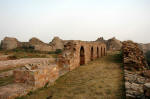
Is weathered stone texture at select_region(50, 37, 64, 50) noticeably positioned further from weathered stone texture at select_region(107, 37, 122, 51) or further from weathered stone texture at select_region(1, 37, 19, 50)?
weathered stone texture at select_region(107, 37, 122, 51)

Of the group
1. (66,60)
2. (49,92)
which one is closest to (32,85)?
(49,92)

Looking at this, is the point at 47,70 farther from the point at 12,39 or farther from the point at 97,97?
the point at 12,39

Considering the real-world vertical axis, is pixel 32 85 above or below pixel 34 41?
below

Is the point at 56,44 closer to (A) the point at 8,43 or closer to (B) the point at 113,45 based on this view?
(A) the point at 8,43

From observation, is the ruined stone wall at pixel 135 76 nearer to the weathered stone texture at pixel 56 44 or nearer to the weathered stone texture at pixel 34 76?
the weathered stone texture at pixel 34 76

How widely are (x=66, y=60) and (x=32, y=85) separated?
3371 millimetres

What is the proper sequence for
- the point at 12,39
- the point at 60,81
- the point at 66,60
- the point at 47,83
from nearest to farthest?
the point at 47,83 → the point at 60,81 → the point at 66,60 → the point at 12,39

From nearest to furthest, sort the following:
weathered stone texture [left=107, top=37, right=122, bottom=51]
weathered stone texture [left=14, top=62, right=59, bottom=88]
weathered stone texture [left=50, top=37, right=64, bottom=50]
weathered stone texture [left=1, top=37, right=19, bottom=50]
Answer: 1. weathered stone texture [left=14, top=62, right=59, bottom=88]
2. weathered stone texture [left=1, top=37, right=19, bottom=50]
3. weathered stone texture [left=50, top=37, right=64, bottom=50]
4. weathered stone texture [left=107, top=37, right=122, bottom=51]

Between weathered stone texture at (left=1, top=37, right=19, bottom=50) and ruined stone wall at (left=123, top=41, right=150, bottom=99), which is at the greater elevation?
weathered stone texture at (left=1, top=37, right=19, bottom=50)

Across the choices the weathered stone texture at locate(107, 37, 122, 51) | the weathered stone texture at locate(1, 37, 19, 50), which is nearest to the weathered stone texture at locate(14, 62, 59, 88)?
the weathered stone texture at locate(1, 37, 19, 50)

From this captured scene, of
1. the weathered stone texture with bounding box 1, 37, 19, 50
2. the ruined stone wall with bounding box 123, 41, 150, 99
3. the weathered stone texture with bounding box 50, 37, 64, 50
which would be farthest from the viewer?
the weathered stone texture with bounding box 50, 37, 64, 50

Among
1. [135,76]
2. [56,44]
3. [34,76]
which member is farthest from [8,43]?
[135,76]

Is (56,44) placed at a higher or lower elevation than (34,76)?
higher

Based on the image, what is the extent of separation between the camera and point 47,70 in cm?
477
